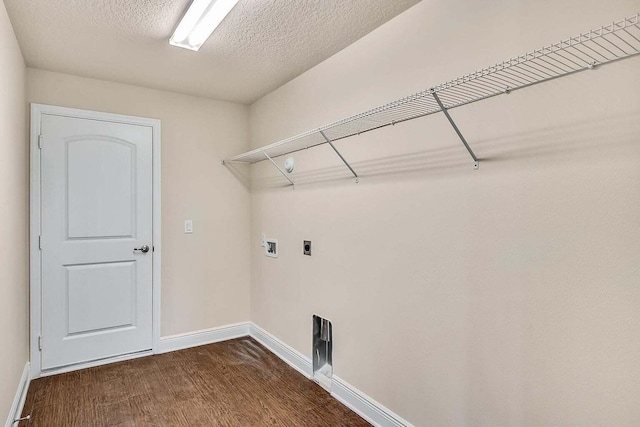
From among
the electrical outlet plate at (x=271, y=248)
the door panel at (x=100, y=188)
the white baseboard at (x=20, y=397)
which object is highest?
the door panel at (x=100, y=188)

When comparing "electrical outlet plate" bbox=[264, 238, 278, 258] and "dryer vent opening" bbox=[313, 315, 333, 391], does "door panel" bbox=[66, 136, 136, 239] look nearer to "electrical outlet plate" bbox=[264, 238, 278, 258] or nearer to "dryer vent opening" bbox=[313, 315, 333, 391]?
"electrical outlet plate" bbox=[264, 238, 278, 258]

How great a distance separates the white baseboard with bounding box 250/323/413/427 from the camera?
2.02 m

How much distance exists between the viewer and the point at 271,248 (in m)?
3.24

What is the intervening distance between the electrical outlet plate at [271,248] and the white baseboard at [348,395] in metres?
0.73

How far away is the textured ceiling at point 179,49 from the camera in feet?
6.20

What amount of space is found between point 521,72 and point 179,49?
80.0 inches

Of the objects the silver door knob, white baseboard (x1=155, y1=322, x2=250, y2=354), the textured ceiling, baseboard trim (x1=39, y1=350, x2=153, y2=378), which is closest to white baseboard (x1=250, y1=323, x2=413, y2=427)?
white baseboard (x1=155, y1=322, x2=250, y2=354)

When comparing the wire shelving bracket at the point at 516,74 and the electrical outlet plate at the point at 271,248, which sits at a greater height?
the wire shelving bracket at the point at 516,74

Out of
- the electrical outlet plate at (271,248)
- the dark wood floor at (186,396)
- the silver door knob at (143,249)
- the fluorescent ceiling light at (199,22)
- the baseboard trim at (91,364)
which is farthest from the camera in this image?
the electrical outlet plate at (271,248)

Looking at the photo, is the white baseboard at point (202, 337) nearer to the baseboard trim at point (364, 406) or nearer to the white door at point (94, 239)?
the white door at point (94, 239)

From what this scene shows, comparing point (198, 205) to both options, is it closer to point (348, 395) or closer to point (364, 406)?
point (348, 395)

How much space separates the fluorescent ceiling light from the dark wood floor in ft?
7.49

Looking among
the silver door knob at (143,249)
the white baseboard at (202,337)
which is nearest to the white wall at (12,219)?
the silver door knob at (143,249)

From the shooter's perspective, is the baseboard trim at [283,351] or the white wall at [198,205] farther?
the white wall at [198,205]
